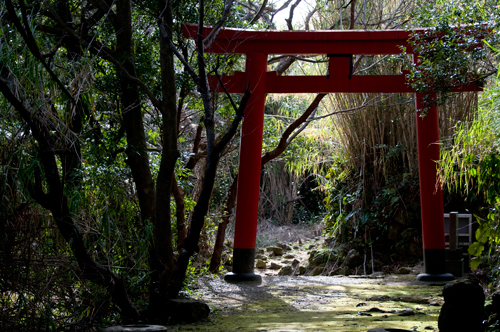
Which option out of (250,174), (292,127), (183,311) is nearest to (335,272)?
(292,127)

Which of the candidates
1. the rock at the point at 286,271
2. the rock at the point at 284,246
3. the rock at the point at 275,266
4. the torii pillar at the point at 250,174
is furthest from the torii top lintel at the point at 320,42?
the rock at the point at 284,246

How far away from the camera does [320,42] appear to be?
5750mm

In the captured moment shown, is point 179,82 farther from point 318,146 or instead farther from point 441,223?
point 318,146

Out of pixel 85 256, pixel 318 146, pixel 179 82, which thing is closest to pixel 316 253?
pixel 318 146

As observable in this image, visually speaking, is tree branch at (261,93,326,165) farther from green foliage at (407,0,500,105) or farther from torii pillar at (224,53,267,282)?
green foliage at (407,0,500,105)

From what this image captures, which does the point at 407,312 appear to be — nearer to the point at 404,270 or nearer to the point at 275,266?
the point at 404,270

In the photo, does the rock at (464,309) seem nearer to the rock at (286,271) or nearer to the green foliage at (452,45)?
the green foliage at (452,45)

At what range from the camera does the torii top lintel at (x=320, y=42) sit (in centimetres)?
565

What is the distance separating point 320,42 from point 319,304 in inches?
115

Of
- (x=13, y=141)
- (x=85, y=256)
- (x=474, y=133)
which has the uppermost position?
(x=474, y=133)

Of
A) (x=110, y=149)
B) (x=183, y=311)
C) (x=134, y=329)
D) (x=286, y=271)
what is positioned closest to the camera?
(x=134, y=329)

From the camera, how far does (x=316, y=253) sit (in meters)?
8.57

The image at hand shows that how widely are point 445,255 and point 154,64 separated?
397 centimetres

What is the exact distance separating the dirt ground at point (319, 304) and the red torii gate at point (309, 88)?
1.40ft
